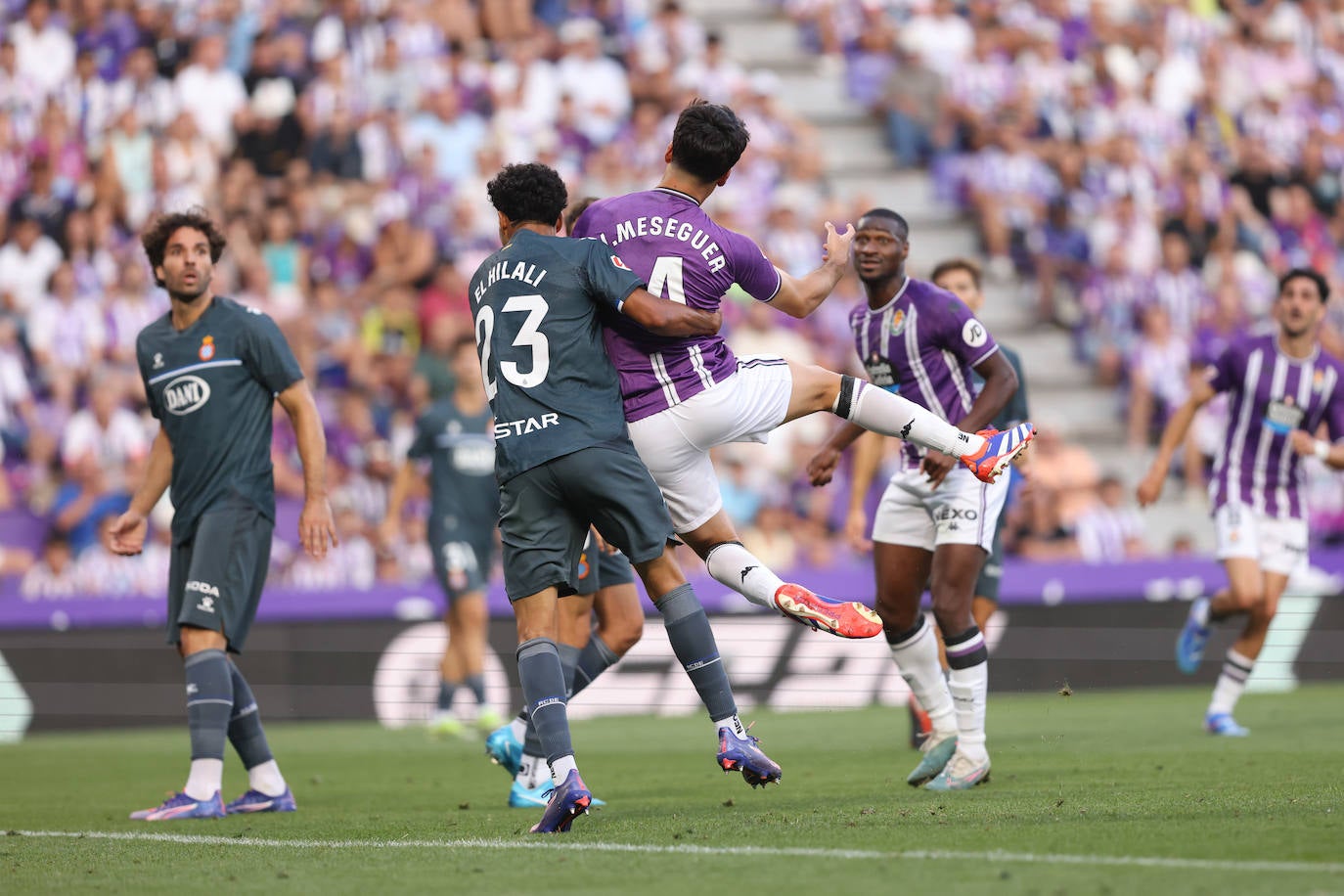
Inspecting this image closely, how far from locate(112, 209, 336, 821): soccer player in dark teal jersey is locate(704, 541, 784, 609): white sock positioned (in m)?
1.95

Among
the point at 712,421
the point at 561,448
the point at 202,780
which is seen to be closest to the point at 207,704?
the point at 202,780

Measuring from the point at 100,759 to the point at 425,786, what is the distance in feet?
11.2

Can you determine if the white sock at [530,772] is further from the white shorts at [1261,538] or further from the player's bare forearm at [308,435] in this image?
the white shorts at [1261,538]

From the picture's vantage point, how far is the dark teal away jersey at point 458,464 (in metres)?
13.6

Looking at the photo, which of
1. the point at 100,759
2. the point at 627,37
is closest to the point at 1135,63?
the point at 627,37

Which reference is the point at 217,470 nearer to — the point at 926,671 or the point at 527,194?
the point at 527,194

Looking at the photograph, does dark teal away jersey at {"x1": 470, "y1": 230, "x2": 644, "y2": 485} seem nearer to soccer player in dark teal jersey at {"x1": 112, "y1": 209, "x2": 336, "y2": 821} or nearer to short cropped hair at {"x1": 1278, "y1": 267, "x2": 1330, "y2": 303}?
soccer player in dark teal jersey at {"x1": 112, "y1": 209, "x2": 336, "y2": 821}

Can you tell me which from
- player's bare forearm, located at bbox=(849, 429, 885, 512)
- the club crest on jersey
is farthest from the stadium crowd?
the club crest on jersey

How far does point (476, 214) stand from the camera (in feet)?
62.7

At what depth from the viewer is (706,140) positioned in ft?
23.4

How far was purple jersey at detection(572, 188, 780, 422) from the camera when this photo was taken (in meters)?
7.10

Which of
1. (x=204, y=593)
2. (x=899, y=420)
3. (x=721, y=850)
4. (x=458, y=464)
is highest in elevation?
(x=899, y=420)

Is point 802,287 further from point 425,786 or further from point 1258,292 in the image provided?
point 1258,292

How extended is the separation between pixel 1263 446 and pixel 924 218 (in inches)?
453
